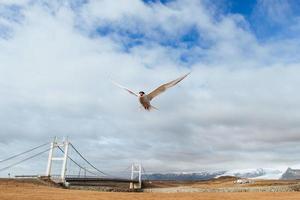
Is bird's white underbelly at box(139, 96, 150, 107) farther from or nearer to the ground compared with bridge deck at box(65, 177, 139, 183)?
nearer to the ground

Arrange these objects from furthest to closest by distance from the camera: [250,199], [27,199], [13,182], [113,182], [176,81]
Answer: [113,182] → [13,182] → [250,199] → [27,199] → [176,81]

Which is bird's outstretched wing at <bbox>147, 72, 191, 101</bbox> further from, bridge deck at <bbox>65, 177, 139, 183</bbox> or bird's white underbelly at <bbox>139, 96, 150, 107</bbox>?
bridge deck at <bbox>65, 177, 139, 183</bbox>

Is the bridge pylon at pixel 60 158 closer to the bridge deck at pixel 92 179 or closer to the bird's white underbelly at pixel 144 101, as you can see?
the bridge deck at pixel 92 179

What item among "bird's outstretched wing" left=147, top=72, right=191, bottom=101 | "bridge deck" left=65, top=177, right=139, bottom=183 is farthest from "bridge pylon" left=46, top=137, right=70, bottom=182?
"bird's outstretched wing" left=147, top=72, right=191, bottom=101

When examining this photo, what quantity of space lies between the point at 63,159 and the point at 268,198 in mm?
35690

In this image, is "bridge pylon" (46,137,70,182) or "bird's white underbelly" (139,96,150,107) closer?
"bird's white underbelly" (139,96,150,107)

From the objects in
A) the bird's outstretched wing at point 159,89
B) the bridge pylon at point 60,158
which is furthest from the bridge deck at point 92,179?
the bird's outstretched wing at point 159,89

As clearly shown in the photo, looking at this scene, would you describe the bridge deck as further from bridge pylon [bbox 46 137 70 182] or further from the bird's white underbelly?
the bird's white underbelly

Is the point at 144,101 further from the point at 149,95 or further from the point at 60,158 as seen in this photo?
the point at 60,158

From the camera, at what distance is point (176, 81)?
24.1 meters

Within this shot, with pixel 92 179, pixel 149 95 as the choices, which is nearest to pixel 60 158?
pixel 92 179

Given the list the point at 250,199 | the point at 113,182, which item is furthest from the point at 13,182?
the point at 113,182

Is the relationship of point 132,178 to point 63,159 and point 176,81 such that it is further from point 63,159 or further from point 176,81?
point 176,81

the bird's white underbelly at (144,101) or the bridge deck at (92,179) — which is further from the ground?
the bridge deck at (92,179)
